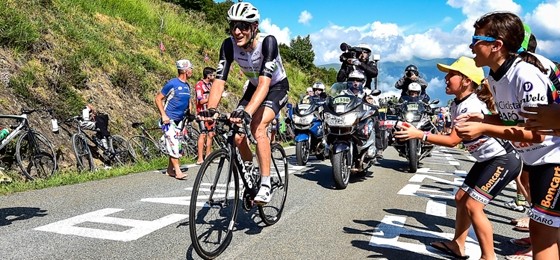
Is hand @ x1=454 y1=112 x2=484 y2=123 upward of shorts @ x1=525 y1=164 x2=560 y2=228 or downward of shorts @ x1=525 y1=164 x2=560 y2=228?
upward

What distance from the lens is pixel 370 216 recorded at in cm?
570

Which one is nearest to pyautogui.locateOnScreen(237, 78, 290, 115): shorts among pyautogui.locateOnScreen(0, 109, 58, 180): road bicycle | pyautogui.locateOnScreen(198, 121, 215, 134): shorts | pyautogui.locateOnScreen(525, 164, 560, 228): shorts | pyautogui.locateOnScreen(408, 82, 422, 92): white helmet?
pyautogui.locateOnScreen(198, 121, 215, 134): shorts

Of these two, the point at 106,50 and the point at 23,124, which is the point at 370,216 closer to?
the point at 23,124

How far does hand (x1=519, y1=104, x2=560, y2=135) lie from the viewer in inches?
80.0

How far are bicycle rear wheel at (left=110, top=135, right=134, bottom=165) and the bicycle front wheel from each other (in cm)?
206

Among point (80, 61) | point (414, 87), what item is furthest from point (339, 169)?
point (80, 61)

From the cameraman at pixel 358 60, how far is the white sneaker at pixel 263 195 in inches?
211

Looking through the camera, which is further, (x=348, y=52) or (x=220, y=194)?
(x=348, y=52)

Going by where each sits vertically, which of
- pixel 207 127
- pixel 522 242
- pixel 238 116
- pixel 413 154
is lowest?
pixel 522 242

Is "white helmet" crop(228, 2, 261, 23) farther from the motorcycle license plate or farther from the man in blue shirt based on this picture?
the motorcycle license plate

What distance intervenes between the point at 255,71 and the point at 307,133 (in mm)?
5977

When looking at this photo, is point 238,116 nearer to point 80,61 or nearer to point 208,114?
point 208,114

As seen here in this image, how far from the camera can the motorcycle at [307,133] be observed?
10.1 m

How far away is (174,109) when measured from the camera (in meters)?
8.39
